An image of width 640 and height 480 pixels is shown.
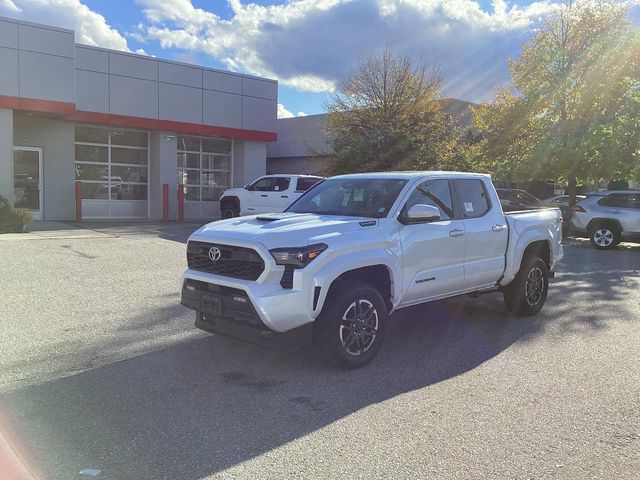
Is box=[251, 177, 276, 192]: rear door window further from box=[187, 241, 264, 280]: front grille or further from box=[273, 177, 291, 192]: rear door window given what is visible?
box=[187, 241, 264, 280]: front grille

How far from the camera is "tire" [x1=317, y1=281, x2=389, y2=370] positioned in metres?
5.02

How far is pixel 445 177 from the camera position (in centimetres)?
646

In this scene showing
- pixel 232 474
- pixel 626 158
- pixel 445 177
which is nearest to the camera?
pixel 232 474

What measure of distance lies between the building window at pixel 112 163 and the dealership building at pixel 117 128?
0.04 meters

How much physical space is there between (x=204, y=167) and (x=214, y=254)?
64.3 feet

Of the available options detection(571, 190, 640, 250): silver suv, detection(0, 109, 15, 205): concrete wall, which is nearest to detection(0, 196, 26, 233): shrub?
detection(0, 109, 15, 205): concrete wall

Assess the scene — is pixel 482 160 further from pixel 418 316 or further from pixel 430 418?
pixel 430 418

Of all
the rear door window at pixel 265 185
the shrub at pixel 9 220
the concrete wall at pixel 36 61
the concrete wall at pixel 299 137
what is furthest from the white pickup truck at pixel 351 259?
the concrete wall at pixel 299 137

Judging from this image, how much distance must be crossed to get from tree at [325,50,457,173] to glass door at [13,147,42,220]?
11697 mm

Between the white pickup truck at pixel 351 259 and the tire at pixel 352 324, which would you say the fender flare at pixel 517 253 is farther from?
the tire at pixel 352 324

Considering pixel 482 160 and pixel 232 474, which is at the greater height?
pixel 482 160

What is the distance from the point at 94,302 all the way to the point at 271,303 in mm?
4011

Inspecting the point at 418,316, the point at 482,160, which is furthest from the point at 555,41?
the point at 418,316

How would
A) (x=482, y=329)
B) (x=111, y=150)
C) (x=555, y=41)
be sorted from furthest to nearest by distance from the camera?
(x=111, y=150) → (x=555, y=41) → (x=482, y=329)
